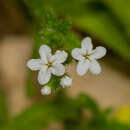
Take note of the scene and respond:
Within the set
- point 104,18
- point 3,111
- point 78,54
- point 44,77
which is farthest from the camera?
point 104,18

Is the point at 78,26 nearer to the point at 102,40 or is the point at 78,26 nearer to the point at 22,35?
the point at 102,40

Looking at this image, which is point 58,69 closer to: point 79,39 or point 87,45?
point 87,45

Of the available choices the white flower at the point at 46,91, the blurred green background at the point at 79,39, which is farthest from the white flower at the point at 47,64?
the blurred green background at the point at 79,39

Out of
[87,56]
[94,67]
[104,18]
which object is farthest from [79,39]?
[94,67]

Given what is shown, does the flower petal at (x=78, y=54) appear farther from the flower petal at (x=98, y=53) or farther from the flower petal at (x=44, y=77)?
the flower petal at (x=44, y=77)

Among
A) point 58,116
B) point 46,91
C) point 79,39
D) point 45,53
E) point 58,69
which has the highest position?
point 79,39

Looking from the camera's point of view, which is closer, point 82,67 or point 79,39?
point 82,67

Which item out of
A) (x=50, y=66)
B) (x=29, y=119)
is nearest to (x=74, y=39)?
(x=50, y=66)

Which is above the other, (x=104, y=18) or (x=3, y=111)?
(x=104, y=18)
